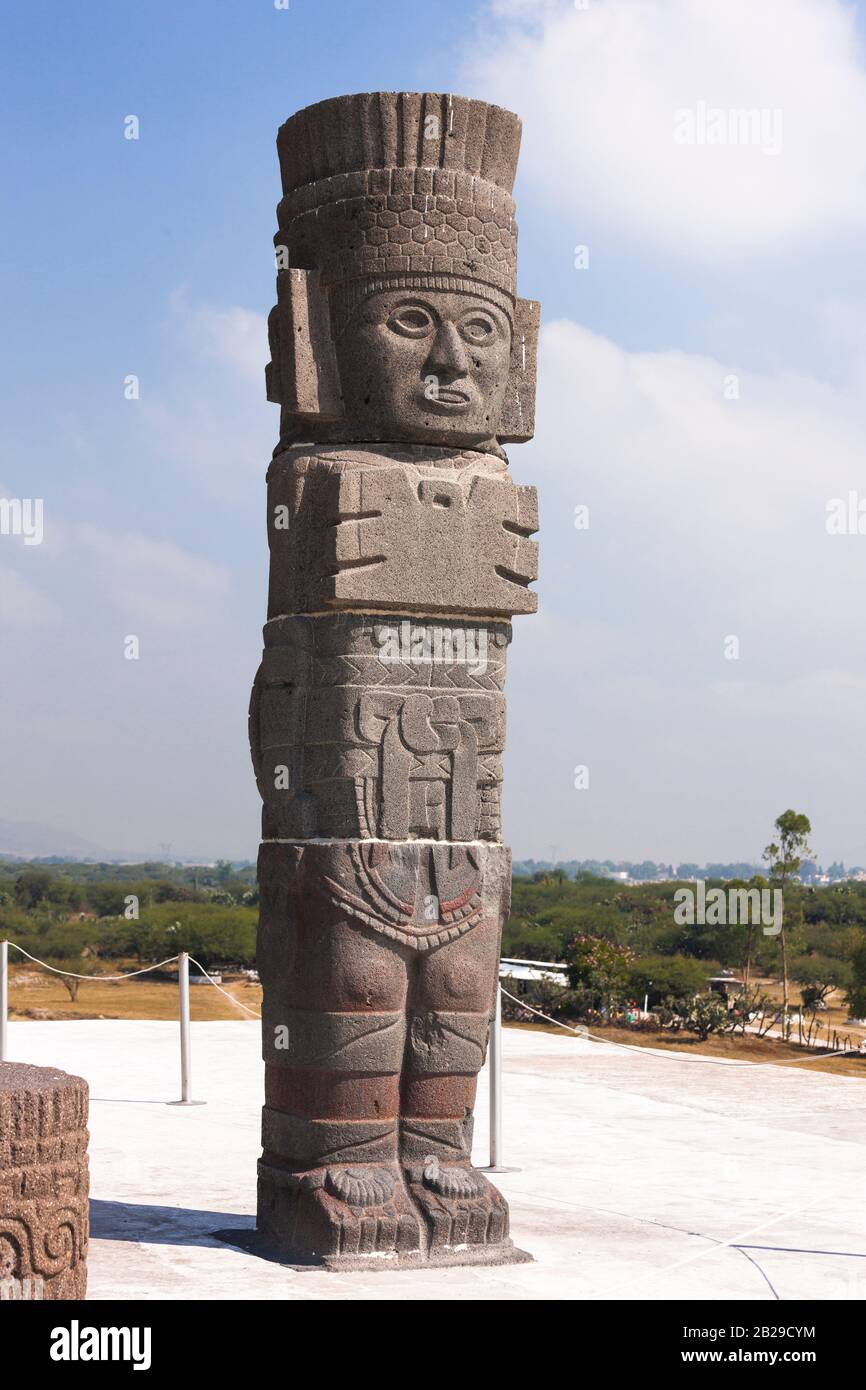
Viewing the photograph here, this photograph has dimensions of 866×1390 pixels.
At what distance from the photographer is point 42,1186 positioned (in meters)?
4.84

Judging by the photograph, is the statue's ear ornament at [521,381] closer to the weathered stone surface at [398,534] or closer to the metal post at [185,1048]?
the weathered stone surface at [398,534]

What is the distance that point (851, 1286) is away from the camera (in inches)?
244

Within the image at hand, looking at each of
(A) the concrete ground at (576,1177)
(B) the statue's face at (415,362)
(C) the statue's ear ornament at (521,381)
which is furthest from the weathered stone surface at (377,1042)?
(C) the statue's ear ornament at (521,381)

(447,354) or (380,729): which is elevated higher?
(447,354)

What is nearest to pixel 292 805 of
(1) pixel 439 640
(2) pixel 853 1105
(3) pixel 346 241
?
(1) pixel 439 640

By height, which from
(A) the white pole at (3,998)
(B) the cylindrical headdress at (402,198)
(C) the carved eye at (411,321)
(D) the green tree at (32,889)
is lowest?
(D) the green tree at (32,889)

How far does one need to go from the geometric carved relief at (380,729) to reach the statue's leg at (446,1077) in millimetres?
579

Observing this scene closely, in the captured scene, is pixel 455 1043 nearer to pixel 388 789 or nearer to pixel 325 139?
pixel 388 789

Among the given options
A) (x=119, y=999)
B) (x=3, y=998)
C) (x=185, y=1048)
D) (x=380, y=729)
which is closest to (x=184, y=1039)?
(x=185, y=1048)

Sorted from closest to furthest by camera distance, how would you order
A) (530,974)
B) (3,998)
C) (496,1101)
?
1. (496,1101)
2. (3,998)
3. (530,974)

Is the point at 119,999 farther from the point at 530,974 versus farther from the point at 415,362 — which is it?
the point at 415,362

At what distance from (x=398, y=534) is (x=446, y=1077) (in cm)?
235

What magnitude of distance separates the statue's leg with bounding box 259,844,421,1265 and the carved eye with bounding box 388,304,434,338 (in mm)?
→ 2321

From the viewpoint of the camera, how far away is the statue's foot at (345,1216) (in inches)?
248
